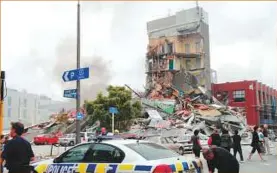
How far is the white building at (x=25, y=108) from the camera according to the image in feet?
268

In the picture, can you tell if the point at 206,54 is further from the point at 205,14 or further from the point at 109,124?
the point at 109,124

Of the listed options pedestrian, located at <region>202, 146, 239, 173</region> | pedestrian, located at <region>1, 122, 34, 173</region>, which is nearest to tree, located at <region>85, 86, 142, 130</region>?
pedestrian, located at <region>202, 146, 239, 173</region>

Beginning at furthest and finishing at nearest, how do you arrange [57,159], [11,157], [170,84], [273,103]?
[273,103]
[170,84]
[57,159]
[11,157]

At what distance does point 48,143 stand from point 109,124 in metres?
7.64

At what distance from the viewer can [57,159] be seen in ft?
27.9

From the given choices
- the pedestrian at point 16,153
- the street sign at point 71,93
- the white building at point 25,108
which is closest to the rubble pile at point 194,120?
the street sign at point 71,93

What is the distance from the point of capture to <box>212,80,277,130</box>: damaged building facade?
73.7 meters

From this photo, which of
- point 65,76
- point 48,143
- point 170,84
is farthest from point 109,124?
point 170,84

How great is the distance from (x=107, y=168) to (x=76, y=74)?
23.9 feet

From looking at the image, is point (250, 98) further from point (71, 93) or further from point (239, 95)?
point (71, 93)

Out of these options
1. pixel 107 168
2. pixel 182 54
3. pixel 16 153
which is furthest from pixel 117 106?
pixel 182 54

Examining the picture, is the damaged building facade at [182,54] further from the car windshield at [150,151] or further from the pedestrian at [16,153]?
the pedestrian at [16,153]

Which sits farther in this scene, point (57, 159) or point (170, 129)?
point (170, 129)

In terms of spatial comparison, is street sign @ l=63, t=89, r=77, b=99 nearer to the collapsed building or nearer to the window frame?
the collapsed building
